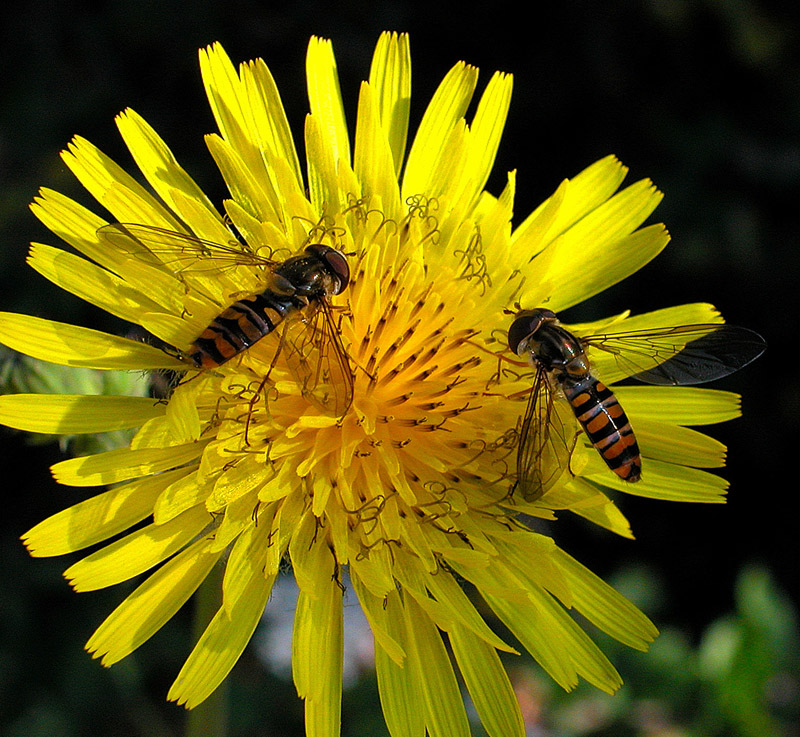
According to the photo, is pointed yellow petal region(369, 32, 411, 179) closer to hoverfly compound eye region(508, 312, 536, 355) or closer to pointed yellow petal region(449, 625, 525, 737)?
hoverfly compound eye region(508, 312, 536, 355)

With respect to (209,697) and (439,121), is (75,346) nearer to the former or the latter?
(209,697)

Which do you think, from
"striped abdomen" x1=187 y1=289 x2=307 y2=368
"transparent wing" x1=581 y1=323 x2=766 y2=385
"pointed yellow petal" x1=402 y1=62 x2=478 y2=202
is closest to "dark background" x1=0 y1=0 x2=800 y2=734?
"pointed yellow petal" x1=402 y1=62 x2=478 y2=202

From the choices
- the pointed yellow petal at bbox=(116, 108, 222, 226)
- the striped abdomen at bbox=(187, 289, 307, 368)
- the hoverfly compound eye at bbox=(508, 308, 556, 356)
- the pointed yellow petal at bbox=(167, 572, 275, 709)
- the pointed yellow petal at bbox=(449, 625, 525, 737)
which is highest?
the pointed yellow petal at bbox=(116, 108, 222, 226)

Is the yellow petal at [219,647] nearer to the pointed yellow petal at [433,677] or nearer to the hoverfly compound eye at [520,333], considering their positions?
the pointed yellow petal at [433,677]

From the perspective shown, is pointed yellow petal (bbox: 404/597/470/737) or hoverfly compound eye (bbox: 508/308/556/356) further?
hoverfly compound eye (bbox: 508/308/556/356)

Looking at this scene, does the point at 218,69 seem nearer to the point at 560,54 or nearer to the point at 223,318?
the point at 223,318

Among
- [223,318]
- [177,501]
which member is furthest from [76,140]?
[177,501]

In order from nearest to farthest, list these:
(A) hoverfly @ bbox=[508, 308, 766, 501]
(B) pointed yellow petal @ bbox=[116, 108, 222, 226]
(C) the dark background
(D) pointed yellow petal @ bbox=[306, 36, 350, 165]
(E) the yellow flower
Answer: (E) the yellow flower → (A) hoverfly @ bbox=[508, 308, 766, 501] → (B) pointed yellow petal @ bbox=[116, 108, 222, 226] → (D) pointed yellow petal @ bbox=[306, 36, 350, 165] → (C) the dark background
